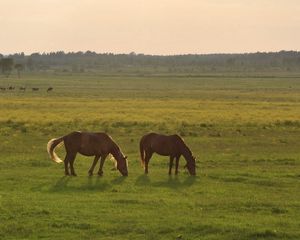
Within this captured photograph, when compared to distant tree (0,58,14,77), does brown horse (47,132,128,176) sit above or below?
below

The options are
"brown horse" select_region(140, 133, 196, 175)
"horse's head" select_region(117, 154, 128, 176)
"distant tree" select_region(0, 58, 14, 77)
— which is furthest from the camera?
"distant tree" select_region(0, 58, 14, 77)

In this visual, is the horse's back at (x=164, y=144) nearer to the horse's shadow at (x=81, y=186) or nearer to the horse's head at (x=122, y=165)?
the horse's head at (x=122, y=165)

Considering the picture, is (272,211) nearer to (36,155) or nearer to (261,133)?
(36,155)

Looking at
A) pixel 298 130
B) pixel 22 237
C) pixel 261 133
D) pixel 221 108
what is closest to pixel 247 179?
pixel 22 237

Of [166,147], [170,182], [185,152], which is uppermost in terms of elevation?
[166,147]

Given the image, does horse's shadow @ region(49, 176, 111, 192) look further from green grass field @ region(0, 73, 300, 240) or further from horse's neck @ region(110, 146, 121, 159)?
horse's neck @ region(110, 146, 121, 159)

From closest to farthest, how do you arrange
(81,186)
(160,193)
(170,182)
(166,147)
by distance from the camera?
1. (160,193)
2. (81,186)
3. (170,182)
4. (166,147)

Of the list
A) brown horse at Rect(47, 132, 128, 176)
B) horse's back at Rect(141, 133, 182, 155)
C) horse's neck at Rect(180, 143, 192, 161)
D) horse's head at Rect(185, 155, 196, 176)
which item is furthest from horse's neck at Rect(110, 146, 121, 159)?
horse's head at Rect(185, 155, 196, 176)

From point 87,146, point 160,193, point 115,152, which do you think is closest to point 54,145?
point 87,146

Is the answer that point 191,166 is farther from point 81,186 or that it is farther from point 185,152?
point 81,186

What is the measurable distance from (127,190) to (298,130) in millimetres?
22513

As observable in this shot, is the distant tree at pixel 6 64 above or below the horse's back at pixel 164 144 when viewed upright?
above

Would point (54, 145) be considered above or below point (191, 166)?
above

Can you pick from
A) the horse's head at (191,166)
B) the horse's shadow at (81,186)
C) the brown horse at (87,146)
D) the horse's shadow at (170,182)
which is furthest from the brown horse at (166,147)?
the horse's shadow at (81,186)
